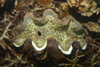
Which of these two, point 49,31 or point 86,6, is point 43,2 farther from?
point 86,6

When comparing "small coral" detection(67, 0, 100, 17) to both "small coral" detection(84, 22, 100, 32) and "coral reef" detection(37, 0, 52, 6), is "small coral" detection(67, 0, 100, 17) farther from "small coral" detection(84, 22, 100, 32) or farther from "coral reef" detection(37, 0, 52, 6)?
"coral reef" detection(37, 0, 52, 6)

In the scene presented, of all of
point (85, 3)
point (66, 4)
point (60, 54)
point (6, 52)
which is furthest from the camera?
point (6, 52)

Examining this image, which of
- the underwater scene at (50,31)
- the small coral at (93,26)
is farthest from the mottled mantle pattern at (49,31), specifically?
the small coral at (93,26)

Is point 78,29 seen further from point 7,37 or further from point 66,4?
point 7,37

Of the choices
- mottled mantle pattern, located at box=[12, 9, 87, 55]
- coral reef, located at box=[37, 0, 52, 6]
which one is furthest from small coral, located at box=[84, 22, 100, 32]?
coral reef, located at box=[37, 0, 52, 6]

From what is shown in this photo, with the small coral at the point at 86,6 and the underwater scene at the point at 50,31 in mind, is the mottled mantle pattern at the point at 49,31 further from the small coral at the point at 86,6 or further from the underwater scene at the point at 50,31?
the small coral at the point at 86,6

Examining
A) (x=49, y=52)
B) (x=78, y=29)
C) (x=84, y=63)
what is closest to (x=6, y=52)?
(x=49, y=52)

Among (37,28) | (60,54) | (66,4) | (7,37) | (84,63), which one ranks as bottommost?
(84,63)

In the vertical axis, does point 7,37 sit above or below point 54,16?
below
